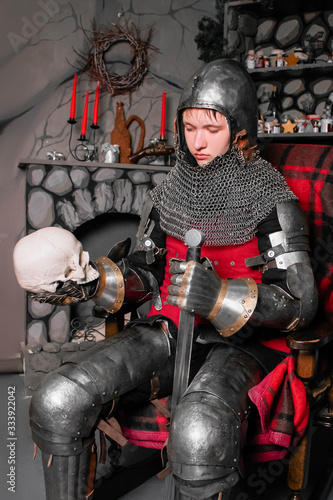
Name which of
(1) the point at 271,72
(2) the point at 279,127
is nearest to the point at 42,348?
(2) the point at 279,127

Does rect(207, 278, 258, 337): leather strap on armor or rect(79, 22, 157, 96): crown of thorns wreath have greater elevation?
rect(79, 22, 157, 96): crown of thorns wreath

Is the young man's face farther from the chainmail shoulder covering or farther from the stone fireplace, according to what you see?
the stone fireplace

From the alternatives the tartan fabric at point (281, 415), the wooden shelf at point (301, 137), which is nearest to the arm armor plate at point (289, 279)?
the tartan fabric at point (281, 415)

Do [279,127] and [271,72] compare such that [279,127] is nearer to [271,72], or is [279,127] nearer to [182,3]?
[271,72]

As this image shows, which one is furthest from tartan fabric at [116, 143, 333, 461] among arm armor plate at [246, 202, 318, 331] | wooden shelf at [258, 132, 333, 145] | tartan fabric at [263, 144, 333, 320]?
wooden shelf at [258, 132, 333, 145]

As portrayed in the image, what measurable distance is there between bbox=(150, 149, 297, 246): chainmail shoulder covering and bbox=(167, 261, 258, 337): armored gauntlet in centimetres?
25

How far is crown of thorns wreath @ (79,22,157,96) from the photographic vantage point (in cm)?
329

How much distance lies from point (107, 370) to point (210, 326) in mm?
380

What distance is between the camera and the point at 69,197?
10.1 ft

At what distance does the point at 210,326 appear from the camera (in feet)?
5.47

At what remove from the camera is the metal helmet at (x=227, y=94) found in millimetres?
1558

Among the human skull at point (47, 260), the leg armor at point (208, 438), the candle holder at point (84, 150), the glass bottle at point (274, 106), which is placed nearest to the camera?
the leg armor at point (208, 438)

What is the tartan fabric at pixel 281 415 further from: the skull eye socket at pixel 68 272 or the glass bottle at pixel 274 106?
the glass bottle at pixel 274 106

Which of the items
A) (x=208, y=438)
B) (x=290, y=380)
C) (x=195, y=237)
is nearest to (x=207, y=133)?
(x=195, y=237)
